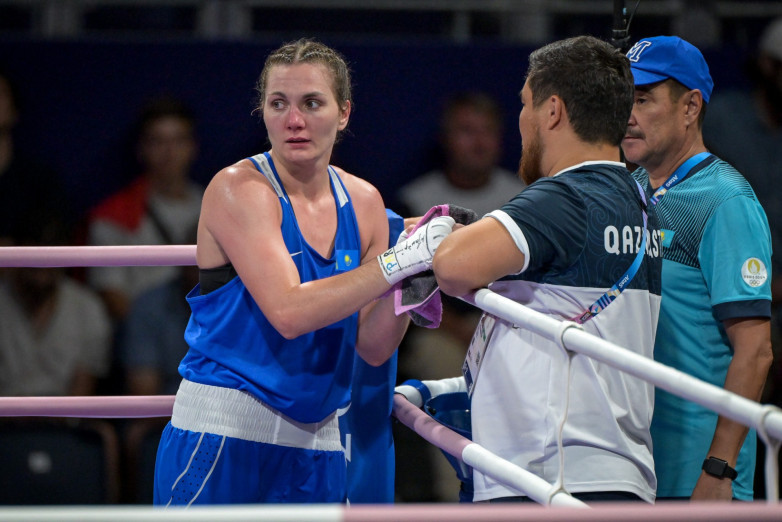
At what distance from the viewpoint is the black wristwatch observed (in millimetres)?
1909

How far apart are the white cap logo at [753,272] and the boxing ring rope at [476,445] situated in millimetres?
661

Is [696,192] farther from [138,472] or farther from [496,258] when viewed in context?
[138,472]

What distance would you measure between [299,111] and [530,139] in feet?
1.74

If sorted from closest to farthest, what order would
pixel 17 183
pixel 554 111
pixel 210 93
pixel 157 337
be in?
pixel 554 111, pixel 157 337, pixel 17 183, pixel 210 93

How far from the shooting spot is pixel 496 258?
158 cm

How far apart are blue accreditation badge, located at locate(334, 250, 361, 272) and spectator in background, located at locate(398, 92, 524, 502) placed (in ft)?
7.04

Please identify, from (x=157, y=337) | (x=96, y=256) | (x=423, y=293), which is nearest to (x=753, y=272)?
(x=423, y=293)

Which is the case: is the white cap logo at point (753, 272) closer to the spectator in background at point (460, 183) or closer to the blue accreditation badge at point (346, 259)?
the blue accreditation badge at point (346, 259)

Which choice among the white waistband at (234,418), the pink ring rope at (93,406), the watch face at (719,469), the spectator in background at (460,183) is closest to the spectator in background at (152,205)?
the spectator in background at (460,183)

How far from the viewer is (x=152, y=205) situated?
4305 mm

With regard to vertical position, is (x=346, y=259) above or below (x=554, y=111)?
below

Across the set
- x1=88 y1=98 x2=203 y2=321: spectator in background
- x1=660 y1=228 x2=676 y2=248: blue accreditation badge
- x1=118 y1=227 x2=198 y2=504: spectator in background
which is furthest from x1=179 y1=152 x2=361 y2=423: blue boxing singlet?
x1=88 y1=98 x2=203 y2=321: spectator in background

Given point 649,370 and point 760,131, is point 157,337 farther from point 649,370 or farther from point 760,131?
point 649,370

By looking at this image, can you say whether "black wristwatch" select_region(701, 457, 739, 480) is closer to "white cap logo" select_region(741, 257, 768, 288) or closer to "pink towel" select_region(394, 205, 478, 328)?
"white cap logo" select_region(741, 257, 768, 288)
